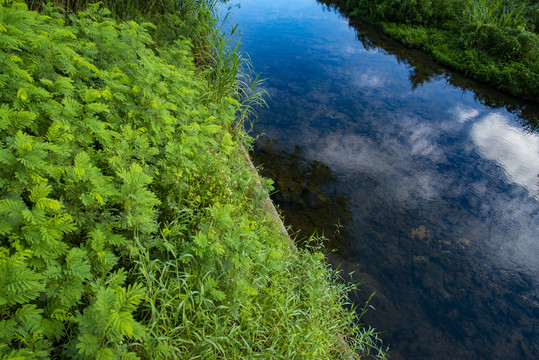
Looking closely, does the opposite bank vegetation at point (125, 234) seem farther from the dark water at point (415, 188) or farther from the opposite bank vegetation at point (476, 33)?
the opposite bank vegetation at point (476, 33)

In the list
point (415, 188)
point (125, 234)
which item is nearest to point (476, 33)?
point (415, 188)

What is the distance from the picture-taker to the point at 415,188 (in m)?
5.24

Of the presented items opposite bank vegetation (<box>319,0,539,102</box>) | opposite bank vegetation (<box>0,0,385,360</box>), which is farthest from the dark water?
opposite bank vegetation (<box>0,0,385,360</box>)

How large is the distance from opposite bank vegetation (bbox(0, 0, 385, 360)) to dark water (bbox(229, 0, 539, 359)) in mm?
837

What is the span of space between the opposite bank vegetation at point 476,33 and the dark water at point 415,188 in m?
0.45

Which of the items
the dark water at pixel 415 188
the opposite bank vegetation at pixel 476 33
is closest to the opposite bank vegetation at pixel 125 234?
the dark water at pixel 415 188

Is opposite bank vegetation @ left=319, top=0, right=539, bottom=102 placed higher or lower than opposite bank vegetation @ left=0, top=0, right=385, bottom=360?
higher

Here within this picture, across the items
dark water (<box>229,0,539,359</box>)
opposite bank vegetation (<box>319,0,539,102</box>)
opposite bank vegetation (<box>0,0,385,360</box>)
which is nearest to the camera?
opposite bank vegetation (<box>0,0,385,360</box>)

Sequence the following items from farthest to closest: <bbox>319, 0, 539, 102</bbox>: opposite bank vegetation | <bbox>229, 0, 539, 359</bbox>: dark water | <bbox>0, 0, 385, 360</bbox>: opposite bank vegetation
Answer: <bbox>319, 0, 539, 102</bbox>: opposite bank vegetation → <bbox>229, 0, 539, 359</bbox>: dark water → <bbox>0, 0, 385, 360</bbox>: opposite bank vegetation

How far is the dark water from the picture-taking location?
11.8 feet

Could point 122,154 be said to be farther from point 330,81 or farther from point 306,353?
point 330,81

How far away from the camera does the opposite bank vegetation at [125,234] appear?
1.64 metres

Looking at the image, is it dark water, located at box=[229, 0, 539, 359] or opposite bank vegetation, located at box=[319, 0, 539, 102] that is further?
opposite bank vegetation, located at box=[319, 0, 539, 102]

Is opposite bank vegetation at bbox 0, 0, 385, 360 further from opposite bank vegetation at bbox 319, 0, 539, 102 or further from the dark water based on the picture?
opposite bank vegetation at bbox 319, 0, 539, 102
